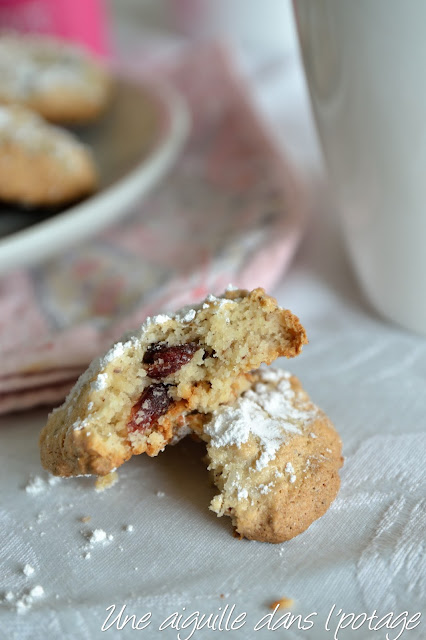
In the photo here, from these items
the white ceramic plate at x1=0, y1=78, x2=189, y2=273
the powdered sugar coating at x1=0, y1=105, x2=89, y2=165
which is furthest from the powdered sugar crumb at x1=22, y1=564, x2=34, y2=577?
the powdered sugar coating at x1=0, y1=105, x2=89, y2=165

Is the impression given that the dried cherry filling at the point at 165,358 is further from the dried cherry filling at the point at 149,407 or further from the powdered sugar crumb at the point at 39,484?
the powdered sugar crumb at the point at 39,484

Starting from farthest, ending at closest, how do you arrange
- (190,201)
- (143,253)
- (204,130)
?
(204,130)
(190,201)
(143,253)

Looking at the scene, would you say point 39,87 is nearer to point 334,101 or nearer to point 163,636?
point 334,101

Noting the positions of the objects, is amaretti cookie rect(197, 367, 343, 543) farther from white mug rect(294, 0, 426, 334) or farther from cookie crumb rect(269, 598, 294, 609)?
white mug rect(294, 0, 426, 334)

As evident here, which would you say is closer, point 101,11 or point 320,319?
point 320,319

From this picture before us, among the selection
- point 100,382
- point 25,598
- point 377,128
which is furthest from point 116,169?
point 25,598

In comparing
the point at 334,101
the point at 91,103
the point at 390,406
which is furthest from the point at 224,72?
the point at 390,406
